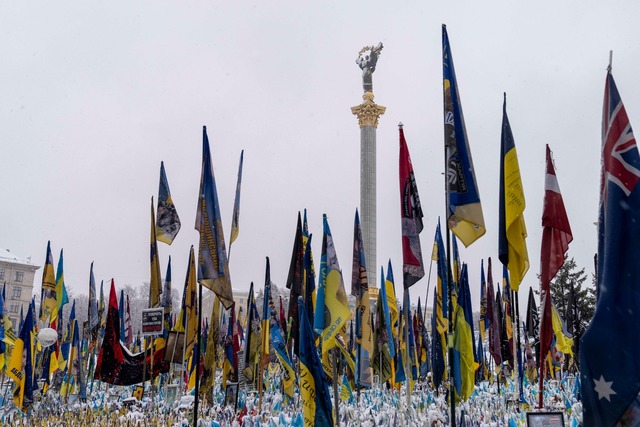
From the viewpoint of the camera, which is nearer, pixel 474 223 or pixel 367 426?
pixel 474 223

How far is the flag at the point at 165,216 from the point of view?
14.4 metres

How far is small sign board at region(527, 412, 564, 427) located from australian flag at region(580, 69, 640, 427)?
2.30 m

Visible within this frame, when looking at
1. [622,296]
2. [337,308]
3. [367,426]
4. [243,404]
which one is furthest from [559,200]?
[243,404]

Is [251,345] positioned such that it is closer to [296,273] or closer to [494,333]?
[296,273]

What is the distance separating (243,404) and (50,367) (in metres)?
9.08

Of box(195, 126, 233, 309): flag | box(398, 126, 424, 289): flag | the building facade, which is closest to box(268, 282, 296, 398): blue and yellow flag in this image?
box(195, 126, 233, 309): flag

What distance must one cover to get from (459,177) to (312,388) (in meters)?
3.48

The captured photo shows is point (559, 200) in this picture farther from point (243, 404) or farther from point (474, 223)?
point (243, 404)

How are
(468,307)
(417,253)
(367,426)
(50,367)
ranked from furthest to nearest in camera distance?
(50,367), (468,307), (367,426), (417,253)

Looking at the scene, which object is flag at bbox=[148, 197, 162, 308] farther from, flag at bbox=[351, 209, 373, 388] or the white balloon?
flag at bbox=[351, 209, 373, 388]

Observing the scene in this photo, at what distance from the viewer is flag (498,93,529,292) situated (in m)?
7.90

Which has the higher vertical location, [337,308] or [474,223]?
[474,223]

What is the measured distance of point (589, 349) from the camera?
15.2 feet

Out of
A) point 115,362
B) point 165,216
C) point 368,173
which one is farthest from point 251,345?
point 368,173
